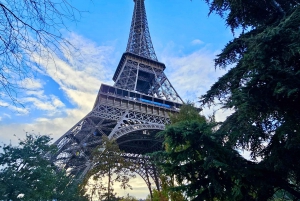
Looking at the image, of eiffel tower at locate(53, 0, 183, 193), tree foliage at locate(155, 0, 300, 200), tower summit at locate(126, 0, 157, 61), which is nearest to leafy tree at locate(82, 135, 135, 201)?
eiffel tower at locate(53, 0, 183, 193)

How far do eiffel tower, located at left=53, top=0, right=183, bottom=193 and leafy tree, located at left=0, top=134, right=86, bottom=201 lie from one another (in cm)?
183

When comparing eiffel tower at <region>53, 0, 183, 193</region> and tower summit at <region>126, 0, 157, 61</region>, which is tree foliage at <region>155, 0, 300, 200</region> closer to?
eiffel tower at <region>53, 0, 183, 193</region>

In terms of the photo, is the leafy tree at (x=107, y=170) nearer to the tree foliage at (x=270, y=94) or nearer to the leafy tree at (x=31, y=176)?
the leafy tree at (x=31, y=176)

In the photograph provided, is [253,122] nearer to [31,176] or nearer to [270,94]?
[270,94]

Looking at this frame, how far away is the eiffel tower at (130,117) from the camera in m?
18.1

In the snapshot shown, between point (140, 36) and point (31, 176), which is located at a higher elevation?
point (140, 36)

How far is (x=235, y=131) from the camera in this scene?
16.4 ft

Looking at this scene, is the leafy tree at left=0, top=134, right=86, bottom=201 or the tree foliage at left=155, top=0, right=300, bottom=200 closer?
the tree foliage at left=155, top=0, right=300, bottom=200

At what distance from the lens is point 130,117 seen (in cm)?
2255

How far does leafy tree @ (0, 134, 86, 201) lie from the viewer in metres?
12.2

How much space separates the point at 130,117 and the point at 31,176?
36.4 ft

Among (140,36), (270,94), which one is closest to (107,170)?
(270,94)

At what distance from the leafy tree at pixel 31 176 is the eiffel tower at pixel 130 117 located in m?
1.83

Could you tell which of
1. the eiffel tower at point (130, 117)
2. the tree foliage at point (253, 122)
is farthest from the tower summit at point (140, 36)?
the tree foliage at point (253, 122)
